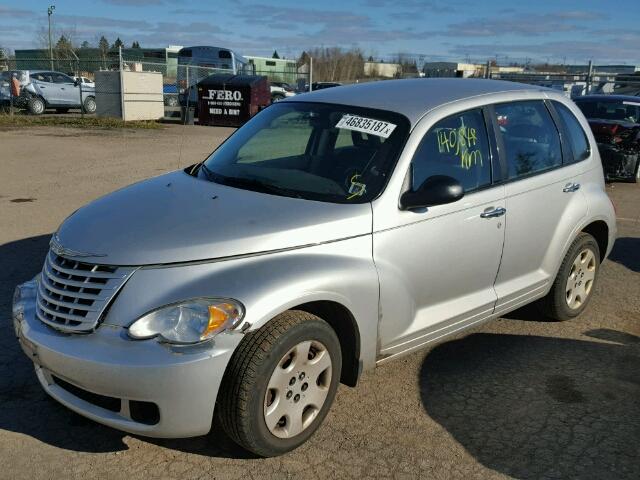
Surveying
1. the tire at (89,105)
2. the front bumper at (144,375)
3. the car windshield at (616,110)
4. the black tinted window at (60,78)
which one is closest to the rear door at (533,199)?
the front bumper at (144,375)

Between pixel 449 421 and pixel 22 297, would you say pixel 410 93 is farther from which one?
pixel 22 297

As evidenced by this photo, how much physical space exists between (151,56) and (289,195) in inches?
1657

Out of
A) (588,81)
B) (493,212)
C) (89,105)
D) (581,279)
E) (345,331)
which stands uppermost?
(588,81)

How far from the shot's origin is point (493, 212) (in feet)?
13.4

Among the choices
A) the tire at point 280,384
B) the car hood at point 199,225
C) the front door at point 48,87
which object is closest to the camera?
the tire at point 280,384

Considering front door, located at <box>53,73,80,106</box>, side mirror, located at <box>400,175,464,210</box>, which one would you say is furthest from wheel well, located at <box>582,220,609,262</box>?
front door, located at <box>53,73,80,106</box>

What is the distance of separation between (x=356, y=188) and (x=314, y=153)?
58cm

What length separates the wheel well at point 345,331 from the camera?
129 inches

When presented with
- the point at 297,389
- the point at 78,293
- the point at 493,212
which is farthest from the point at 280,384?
the point at 493,212

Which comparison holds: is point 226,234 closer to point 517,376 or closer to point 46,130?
point 517,376

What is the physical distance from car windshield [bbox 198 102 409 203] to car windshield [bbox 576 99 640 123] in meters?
9.57

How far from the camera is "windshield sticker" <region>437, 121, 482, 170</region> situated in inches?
156

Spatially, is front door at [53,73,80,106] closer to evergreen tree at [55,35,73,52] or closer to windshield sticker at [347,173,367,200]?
windshield sticker at [347,173,367,200]

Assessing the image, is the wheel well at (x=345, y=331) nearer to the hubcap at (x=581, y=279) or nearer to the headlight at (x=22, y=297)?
the headlight at (x=22, y=297)
